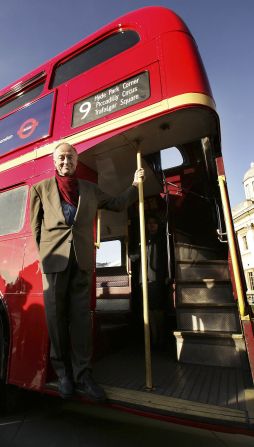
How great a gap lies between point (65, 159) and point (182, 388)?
2049 mm

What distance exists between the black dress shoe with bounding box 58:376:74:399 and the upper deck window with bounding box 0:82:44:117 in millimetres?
3076

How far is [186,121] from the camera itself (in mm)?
2377

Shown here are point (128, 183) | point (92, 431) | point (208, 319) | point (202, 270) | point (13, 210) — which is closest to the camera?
point (92, 431)

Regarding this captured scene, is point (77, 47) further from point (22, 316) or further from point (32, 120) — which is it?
point (22, 316)

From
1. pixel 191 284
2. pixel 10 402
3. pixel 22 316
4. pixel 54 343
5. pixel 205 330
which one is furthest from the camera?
pixel 191 284

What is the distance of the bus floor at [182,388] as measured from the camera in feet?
5.46

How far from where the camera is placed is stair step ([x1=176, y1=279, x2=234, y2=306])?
11.0ft

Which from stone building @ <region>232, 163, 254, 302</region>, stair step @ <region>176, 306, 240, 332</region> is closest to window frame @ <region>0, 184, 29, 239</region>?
stair step @ <region>176, 306, 240, 332</region>

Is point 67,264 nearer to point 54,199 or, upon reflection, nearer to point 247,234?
point 54,199

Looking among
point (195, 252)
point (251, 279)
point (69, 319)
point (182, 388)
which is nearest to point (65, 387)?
point (69, 319)

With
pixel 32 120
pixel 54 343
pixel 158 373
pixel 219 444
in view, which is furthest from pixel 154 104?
pixel 219 444

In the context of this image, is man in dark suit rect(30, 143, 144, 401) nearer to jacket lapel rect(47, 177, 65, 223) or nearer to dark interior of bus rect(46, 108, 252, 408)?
jacket lapel rect(47, 177, 65, 223)

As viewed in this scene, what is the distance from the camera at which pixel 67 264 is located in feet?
6.89

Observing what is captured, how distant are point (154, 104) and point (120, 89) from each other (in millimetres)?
451
